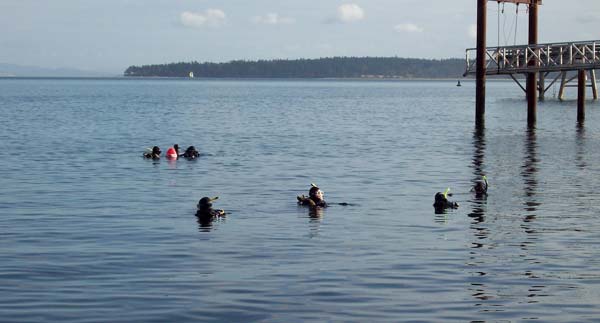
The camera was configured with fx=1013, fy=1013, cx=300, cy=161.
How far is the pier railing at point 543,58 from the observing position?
52.0 metres

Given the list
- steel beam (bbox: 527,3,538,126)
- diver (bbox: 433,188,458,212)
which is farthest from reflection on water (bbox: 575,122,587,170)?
diver (bbox: 433,188,458,212)

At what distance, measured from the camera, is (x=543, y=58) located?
55.4 meters

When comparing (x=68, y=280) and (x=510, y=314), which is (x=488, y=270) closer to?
(x=510, y=314)

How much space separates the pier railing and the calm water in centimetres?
978

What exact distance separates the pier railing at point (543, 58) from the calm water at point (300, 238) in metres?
9.78

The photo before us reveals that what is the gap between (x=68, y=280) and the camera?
1609 cm

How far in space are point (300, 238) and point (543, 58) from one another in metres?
38.3

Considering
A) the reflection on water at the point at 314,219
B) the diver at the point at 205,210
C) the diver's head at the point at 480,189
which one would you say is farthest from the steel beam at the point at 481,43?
the diver at the point at 205,210

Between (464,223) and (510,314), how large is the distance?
8158 mm

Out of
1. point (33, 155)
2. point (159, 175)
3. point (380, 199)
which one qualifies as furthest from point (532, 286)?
point (33, 155)

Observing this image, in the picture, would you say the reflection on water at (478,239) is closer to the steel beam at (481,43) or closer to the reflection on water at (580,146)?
the reflection on water at (580,146)

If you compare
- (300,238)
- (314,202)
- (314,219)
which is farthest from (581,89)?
(300,238)

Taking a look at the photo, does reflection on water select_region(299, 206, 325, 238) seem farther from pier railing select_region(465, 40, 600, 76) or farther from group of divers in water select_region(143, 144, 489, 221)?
pier railing select_region(465, 40, 600, 76)

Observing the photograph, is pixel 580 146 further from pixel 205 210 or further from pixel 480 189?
pixel 205 210
